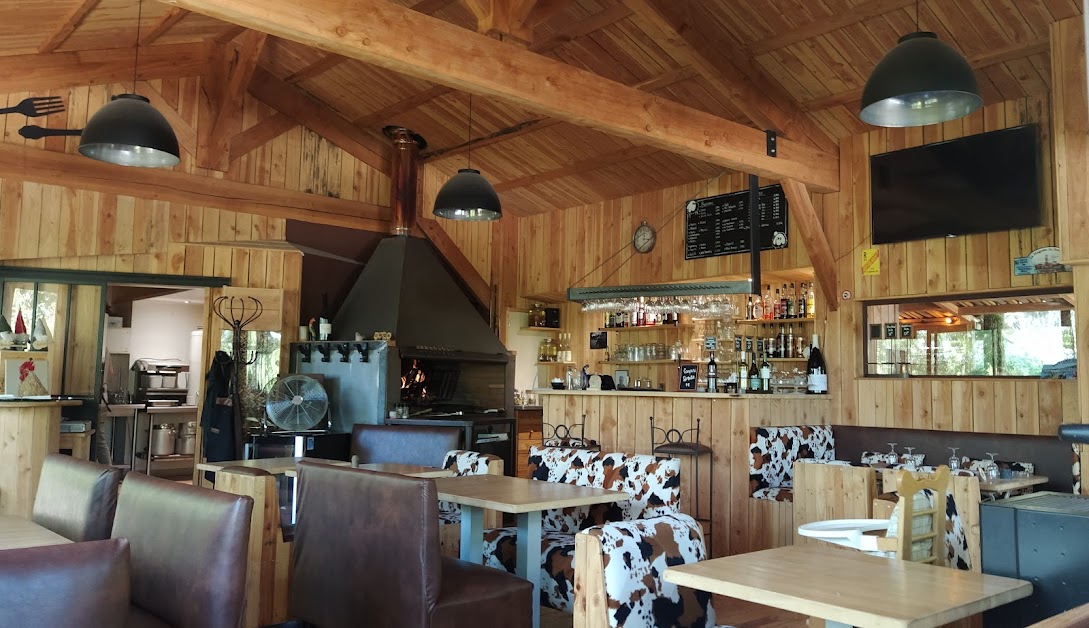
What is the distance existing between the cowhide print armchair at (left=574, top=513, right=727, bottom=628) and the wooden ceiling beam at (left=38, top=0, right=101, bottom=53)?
5.76 meters

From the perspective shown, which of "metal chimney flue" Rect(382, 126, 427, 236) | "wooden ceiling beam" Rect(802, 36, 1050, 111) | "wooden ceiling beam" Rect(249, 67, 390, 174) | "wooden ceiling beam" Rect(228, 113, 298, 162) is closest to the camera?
"wooden ceiling beam" Rect(802, 36, 1050, 111)

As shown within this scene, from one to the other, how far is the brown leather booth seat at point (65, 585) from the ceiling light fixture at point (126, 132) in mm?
3104

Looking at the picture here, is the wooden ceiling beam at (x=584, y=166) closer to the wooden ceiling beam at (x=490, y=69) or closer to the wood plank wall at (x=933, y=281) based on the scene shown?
the wood plank wall at (x=933, y=281)

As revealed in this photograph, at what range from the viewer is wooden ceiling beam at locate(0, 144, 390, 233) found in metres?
7.34

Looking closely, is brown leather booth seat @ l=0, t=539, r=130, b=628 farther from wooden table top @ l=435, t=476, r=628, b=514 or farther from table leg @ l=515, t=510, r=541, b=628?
table leg @ l=515, t=510, r=541, b=628

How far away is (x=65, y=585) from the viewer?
1.83 metres

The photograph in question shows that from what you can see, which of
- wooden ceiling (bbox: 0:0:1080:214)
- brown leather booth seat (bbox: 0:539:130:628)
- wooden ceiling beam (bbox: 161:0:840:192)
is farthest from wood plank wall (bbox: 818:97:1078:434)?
brown leather booth seat (bbox: 0:539:130:628)

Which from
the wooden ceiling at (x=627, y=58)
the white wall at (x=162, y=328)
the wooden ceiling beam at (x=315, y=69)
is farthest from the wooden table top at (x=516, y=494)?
the white wall at (x=162, y=328)

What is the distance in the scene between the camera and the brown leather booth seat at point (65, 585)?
1780mm

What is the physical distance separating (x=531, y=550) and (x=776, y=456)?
305 centimetres

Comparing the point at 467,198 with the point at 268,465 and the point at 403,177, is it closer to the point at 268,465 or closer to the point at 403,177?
the point at 268,465

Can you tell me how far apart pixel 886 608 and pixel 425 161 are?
827cm

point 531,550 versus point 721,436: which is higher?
point 721,436

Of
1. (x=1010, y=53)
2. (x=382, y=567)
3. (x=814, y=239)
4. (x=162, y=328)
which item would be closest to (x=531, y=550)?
(x=382, y=567)
